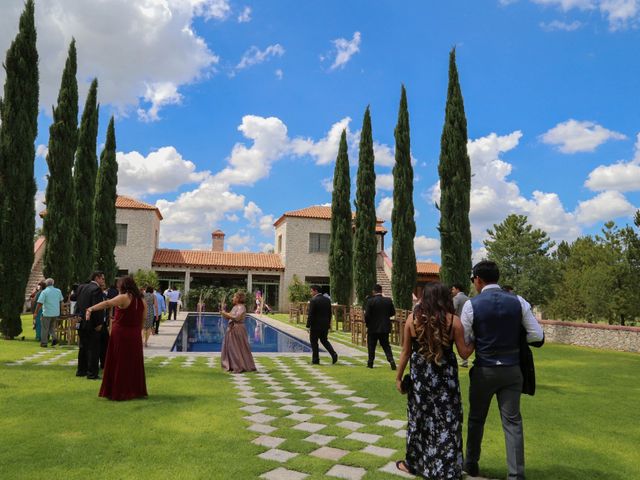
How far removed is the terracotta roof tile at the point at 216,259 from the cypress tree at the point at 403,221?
42.9 ft

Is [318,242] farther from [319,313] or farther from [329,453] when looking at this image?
[329,453]

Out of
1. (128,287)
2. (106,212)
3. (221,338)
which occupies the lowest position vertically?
(221,338)

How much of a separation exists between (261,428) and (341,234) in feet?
63.0

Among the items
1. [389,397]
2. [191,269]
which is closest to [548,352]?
[389,397]

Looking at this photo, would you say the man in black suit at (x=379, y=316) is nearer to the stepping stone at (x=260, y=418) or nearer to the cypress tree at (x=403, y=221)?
the stepping stone at (x=260, y=418)

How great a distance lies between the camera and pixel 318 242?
107ft

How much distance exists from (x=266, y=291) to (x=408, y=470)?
2873 cm

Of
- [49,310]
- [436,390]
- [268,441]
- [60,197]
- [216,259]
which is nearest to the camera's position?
[436,390]

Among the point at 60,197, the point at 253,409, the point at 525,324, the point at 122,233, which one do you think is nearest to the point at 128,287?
the point at 253,409

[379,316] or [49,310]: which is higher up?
[379,316]

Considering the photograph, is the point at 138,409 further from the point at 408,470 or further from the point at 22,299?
the point at 22,299

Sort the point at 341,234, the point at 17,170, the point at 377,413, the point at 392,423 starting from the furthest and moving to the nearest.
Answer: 1. the point at 341,234
2. the point at 17,170
3. the point at 377,413
4. the point at 392,423

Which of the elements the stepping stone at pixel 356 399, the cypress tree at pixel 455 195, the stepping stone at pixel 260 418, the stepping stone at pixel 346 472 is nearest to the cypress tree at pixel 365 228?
the cypress tree at pixel 455 195

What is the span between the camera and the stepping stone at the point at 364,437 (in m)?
4.70
